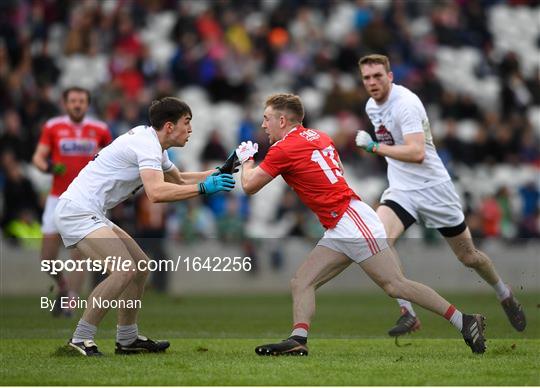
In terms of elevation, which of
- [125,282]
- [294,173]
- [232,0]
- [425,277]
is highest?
[232,0]

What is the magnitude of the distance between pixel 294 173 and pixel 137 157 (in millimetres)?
1359

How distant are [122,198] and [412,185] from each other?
3421 mm

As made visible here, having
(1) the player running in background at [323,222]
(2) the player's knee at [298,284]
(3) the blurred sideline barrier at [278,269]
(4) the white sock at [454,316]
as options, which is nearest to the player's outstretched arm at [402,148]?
(1) the player running in background at [323,222]

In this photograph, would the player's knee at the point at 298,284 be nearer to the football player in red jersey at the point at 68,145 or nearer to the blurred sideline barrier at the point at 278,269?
the football player in red jersey at the point at 68,145

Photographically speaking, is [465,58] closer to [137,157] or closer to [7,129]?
[7,129]

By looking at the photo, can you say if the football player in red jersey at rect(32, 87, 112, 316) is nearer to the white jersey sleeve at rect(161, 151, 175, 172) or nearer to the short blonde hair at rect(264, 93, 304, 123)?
the white jersey sleeve at rect(161, 151, 175, 172)

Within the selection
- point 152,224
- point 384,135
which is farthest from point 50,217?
point 384,135

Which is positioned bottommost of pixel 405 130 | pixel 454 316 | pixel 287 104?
pixel 454 316

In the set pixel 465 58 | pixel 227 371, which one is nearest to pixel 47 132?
pixel 227 371

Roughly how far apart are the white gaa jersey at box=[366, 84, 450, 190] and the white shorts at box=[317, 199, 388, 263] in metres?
1.89

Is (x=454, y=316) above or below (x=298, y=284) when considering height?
below

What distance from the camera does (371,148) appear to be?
37.0ft

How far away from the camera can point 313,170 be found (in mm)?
10102

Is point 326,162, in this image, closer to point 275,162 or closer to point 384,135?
point 275,162
